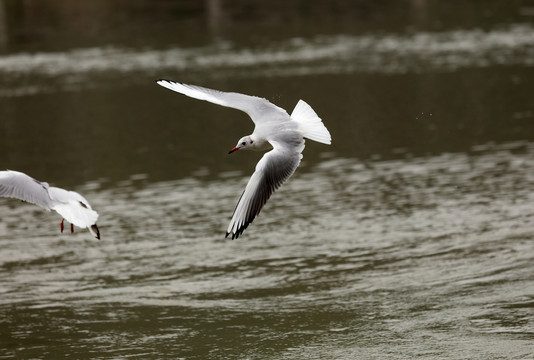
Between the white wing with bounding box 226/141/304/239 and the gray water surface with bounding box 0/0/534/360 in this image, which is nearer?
the white wing with bounding box 226/141/304/239

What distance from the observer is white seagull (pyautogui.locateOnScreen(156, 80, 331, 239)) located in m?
7.71

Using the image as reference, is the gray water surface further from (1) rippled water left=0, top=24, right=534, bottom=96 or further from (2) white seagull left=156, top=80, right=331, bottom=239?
(2) white seagull left=156, top=80, right=331, bottom=239

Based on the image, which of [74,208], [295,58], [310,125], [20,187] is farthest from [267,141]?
[295,58]

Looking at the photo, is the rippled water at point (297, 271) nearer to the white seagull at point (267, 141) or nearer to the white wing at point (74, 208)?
the white seagull at point (267, 141)

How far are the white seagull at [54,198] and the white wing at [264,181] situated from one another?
1.02m

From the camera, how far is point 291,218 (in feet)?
42.2

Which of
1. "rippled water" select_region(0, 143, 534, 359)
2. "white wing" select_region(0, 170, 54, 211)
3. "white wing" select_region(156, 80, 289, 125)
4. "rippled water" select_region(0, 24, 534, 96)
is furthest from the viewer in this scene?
"rippled water" select_region(0, 24, 534, 96)

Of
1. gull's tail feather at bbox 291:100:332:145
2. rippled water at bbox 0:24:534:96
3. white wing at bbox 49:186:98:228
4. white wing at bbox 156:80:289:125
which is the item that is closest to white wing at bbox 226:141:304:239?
gull's tail feather at bbox 291:100:332:145

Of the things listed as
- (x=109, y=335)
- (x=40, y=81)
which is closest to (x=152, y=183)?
(x=109, y=335)

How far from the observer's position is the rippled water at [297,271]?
902cm

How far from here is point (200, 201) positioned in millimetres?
14031

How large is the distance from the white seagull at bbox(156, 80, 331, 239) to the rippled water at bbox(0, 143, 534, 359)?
1.61 m

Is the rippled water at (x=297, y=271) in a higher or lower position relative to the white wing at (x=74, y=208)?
lower

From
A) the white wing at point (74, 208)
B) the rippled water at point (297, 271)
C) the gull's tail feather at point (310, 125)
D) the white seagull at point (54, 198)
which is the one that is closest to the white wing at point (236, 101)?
the gull's tail feather at point (310, 125)
